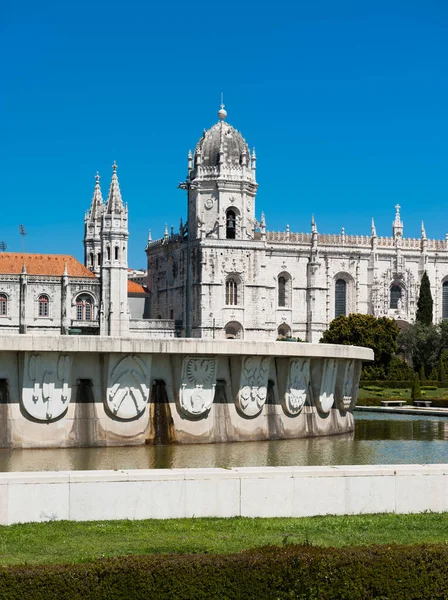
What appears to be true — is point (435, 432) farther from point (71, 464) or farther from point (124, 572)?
point (124, 572)

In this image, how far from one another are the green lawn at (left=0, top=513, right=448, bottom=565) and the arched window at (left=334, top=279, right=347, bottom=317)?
3258 inches

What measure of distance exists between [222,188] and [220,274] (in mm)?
7570

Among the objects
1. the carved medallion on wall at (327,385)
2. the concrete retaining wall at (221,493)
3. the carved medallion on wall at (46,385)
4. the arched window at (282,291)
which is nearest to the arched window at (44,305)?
the arched window at (282,291)

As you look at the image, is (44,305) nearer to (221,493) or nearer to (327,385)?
(327,385)

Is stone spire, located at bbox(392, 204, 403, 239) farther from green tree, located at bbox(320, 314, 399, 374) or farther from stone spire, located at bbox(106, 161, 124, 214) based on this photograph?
stone spire, located at bbox(106, 161, 124, 214)

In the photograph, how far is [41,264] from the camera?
80875 millimetres

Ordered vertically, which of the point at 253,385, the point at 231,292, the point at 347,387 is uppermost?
the point at 231,292

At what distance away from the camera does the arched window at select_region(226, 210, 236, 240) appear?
Result: 3499 inches

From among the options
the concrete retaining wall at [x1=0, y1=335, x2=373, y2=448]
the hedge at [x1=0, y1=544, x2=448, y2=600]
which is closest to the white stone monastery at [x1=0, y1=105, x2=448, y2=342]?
the concrete retaining wall at [x1=0, y1=335, x2=373, y2=448]

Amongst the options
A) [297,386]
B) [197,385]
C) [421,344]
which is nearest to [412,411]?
[297,386]

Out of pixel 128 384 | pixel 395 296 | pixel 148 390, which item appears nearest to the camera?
pixel 128 384

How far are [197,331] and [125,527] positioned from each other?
239 ft

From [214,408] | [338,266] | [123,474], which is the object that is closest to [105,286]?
[338,266]

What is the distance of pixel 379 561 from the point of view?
916cm
